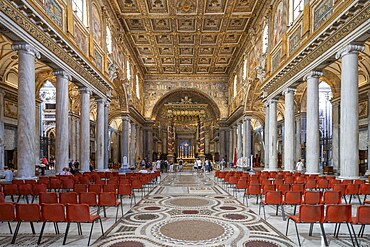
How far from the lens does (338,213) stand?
5898 mm

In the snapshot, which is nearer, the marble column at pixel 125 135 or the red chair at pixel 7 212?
the red chair at pixel 7 212

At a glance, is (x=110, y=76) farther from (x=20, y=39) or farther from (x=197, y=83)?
(x=197, y=83)

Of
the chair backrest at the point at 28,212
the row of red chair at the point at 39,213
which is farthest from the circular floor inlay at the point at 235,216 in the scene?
the chair backrest at the point at 28,212

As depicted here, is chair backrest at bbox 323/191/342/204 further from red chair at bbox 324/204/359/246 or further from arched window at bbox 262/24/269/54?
arched window at bbox 262/24/269/54

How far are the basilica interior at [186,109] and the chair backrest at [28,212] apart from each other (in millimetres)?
44

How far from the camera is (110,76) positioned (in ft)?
75.0

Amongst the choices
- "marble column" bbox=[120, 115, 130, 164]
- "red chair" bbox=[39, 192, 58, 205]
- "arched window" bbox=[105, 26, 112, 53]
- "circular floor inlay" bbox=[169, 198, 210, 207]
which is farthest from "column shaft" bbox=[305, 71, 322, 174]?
"marble column" bbox=[120, 115, 130, 164]

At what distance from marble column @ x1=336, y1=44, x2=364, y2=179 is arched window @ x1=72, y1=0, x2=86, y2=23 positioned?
515 inches

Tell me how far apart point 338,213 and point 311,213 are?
0.50 m

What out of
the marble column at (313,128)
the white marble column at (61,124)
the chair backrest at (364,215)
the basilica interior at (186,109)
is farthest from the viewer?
the marble column at (313,128)

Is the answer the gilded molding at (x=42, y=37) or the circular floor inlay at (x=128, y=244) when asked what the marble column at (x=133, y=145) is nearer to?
the gilded molding at (x=42, y=37)

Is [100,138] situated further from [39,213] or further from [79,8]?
[39,213]

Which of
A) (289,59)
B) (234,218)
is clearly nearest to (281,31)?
(289,59)

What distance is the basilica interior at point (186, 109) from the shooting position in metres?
6.99
